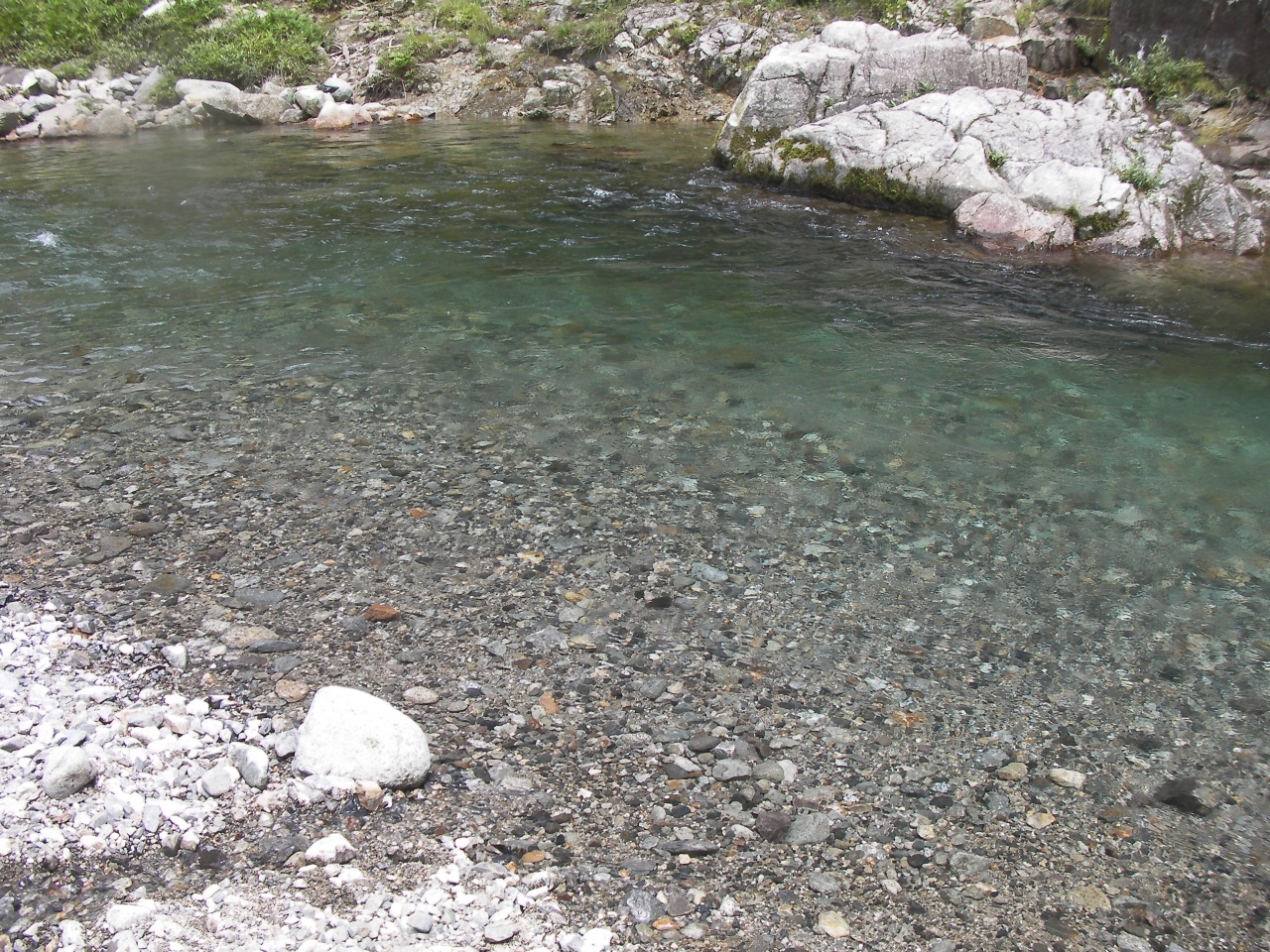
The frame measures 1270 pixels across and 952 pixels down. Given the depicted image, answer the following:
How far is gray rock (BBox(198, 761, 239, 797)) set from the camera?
320 centimetres

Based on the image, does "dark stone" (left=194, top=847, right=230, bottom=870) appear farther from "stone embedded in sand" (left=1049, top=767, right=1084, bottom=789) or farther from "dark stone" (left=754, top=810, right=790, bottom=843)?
"stone embedded in sand" (left=1049, top=767, right=1084, bottom=789)

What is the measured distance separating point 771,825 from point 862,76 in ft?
45.7

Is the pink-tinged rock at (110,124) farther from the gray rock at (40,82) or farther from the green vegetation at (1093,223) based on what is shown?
the green vegetation at (1093,223)

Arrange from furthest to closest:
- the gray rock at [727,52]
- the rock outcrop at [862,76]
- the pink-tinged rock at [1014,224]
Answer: the gray rock at [727,52] → the rock outcrop at [862,76] → the pink-tinged rock at [1014,224]

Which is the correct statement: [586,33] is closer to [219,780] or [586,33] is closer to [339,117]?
[339,117]

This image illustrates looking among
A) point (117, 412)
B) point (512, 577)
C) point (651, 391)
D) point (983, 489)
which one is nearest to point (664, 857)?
point (512, 577)

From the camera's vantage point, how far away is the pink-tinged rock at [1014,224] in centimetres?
1093

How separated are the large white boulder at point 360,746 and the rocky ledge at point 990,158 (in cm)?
1014

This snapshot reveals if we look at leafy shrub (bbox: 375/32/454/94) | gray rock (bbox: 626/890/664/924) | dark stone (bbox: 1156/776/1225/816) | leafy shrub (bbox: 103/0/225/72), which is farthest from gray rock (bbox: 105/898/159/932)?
leafy shrub (bbox: 103/0/225/72)

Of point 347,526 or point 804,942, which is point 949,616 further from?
point 347,526

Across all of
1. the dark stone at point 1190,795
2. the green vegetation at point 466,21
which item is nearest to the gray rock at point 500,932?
the dark stone at point 1190,795

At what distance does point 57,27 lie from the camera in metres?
24.6

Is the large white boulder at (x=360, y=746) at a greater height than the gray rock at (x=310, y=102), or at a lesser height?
lesser

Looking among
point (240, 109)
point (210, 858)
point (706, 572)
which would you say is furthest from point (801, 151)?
point (240, 109)
